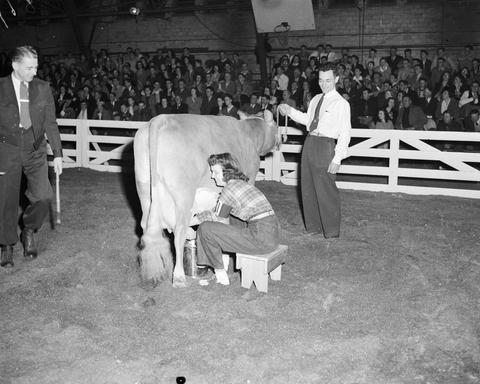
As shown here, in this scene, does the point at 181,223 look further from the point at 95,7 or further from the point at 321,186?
the point at 95,7

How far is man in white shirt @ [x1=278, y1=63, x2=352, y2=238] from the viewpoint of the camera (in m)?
6.04

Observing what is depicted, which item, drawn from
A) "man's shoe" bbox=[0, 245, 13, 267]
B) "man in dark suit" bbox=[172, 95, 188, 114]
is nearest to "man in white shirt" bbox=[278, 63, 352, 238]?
"man's shoe" bbox=[0, 245, 13, 267]

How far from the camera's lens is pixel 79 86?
16703mm

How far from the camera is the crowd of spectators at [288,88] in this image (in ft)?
37.9

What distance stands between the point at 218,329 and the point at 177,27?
16.6 metres

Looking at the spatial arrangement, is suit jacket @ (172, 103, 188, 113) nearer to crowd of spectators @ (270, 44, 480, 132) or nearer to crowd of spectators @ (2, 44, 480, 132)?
crowd of spectators @ (2, 44, 480, 132)

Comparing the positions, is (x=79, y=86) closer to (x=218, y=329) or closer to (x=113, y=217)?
(x=113, y=217)

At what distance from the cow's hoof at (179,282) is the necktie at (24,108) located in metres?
2.11

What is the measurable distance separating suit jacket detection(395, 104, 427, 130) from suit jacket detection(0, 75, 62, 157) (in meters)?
7.93

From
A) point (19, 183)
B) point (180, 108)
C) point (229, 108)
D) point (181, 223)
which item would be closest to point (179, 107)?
point (180, 108)

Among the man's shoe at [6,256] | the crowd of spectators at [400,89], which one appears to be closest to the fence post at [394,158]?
the crowd of spectators at [400,89]

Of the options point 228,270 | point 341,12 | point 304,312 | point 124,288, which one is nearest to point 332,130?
point 228,270

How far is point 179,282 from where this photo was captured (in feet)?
15.7

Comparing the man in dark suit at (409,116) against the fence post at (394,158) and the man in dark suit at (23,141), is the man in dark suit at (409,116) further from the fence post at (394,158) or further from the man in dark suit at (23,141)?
the man in dark suit at (23,141)
